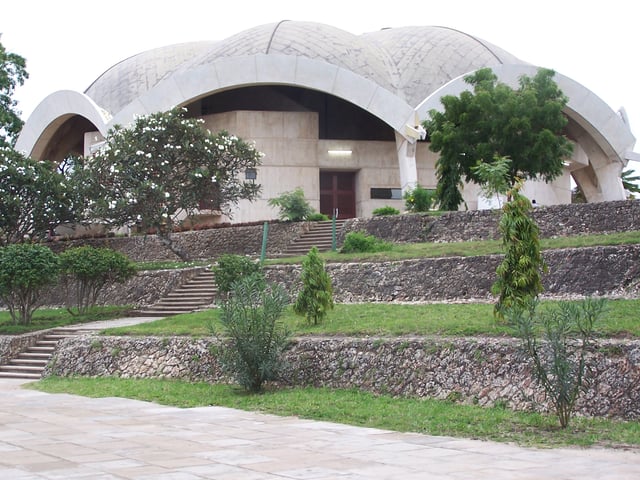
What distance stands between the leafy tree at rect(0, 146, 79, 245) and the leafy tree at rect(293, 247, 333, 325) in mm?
→ 14059

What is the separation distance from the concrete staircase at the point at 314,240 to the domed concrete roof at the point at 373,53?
29.2ft

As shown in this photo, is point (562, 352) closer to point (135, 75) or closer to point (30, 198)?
point (30, 198)

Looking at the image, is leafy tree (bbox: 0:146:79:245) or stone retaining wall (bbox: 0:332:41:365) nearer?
stone retaining wall (bbox: 0:332:41:365)

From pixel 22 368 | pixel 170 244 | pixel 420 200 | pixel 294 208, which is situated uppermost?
pixel 420 200

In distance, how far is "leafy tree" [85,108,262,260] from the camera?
76.4ft

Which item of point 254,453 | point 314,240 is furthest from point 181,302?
point 254,453

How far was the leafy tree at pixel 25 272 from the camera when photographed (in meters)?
18.1

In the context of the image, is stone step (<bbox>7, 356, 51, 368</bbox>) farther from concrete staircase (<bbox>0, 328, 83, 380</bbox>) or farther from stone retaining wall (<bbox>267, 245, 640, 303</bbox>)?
stone retaining wall (<bbox>267, 245, 640, 303</bbox>)

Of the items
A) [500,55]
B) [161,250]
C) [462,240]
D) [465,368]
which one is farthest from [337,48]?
[465,368]

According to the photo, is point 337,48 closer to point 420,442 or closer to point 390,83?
point 390,83

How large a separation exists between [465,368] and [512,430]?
192 cm

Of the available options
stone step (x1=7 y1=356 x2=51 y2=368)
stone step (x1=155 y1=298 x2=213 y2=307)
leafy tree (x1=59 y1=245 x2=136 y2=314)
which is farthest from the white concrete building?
stone step (x1=7 y1=356 x2=51 y2=368)

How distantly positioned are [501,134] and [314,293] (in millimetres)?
12952

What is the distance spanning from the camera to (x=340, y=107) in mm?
33875
